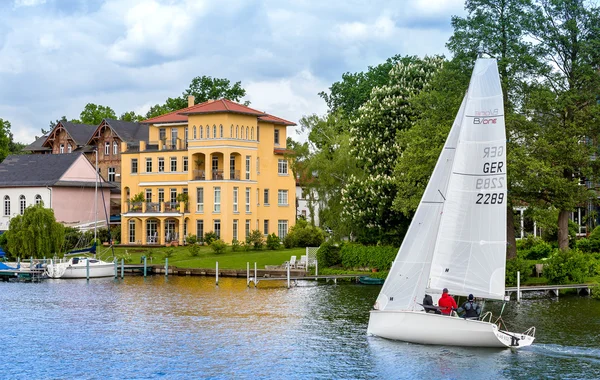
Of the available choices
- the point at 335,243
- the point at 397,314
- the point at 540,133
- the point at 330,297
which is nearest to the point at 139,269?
the point at 335,243

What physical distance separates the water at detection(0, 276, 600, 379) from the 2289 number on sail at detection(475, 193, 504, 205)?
586 centimetres

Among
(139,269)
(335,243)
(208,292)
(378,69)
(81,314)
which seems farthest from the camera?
(378,69)

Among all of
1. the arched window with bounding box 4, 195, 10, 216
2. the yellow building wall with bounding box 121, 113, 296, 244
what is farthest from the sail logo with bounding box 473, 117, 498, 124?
the arched window with bounding box 4, 195, 10, 216

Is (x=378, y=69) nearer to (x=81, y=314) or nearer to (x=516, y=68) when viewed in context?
(x=516, y=68)

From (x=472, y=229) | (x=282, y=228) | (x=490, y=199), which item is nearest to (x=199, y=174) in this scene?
(x=282, y=228)

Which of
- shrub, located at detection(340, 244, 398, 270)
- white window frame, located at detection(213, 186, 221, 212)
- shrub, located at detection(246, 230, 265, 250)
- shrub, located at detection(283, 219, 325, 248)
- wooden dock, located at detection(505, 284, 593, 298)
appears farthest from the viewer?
white window frame, located at detection(213, 186, 221, 212)

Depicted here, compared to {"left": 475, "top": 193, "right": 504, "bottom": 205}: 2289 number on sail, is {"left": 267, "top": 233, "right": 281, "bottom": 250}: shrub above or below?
below

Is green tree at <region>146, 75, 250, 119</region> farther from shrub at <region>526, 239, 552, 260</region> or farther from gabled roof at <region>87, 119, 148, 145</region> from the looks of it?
shrub at <region>526, 239, 552, 260</region>

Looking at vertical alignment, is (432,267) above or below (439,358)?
above

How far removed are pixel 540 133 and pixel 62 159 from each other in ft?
A: 203

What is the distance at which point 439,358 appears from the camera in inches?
1321

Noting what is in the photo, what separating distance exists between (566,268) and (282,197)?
42.6 metres

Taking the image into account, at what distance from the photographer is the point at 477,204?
113 feet

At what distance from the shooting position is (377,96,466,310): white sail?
35781 mm
